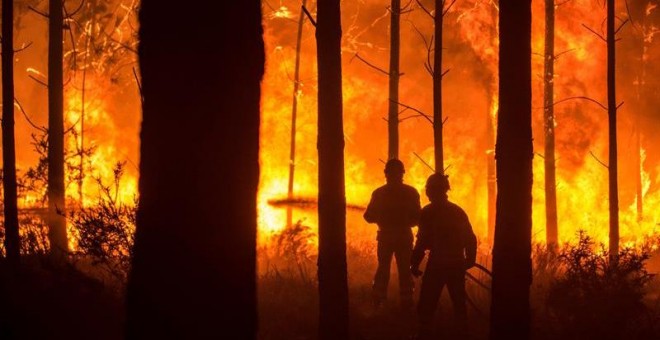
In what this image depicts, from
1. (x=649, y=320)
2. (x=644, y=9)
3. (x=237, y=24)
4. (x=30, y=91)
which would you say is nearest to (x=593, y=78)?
(x=644, y=9)

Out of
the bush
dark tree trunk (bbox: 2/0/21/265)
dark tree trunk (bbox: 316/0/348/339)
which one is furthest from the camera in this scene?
dark tree trunk (bbox: 2/0/21/265)

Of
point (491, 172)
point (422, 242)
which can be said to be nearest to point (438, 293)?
point (422, 242)

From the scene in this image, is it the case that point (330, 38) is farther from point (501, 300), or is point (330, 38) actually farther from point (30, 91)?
point (30, 91)

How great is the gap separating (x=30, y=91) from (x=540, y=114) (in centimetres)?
3509

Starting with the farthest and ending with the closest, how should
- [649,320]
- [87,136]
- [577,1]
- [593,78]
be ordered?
[87,136] < [593,78] < [577,1] < [649,320]

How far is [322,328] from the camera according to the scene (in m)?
7.27

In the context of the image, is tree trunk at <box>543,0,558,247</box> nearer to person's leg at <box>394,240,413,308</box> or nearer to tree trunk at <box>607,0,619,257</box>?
tree trunk at <box>607,0,619,257</box>

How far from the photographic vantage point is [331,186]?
7.45m

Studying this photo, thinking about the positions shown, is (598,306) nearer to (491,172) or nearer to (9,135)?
(9,135)

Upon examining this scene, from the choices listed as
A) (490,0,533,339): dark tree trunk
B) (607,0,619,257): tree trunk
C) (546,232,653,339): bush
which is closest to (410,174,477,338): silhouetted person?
(490,0,533,339): dark tree trunk

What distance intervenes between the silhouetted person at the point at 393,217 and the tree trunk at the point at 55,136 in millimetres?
A: 7447

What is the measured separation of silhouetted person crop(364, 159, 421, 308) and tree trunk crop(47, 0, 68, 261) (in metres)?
7.45

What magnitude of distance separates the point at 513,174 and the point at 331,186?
7.09ft

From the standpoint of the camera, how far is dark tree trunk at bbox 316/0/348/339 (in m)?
7.31
